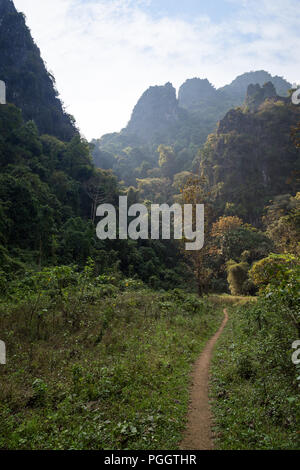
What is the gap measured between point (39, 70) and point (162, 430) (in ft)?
210

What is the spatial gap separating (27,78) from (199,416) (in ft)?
195

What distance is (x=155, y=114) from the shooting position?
120688mm

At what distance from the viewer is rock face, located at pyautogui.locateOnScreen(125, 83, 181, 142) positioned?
11606 centimetres

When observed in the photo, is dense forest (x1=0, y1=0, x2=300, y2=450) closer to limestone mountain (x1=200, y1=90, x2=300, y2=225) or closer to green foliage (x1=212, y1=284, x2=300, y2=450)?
green foliage (x1=212, y1=284, x2=300, y2=450)

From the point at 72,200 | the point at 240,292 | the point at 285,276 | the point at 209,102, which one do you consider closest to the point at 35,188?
the point at 72,200

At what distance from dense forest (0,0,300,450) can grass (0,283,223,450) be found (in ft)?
0.12

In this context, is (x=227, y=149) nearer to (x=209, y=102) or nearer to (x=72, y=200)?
(x=72, y=200)

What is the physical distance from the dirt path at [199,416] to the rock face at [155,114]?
111 metres

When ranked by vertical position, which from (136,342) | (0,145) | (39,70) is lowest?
(136,342)


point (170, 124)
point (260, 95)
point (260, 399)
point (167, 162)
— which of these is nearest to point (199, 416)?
point (260, 399)

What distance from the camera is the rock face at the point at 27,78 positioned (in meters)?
48.8

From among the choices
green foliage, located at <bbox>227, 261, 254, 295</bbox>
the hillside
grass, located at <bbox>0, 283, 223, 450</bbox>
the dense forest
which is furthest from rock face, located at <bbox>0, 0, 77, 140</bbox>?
grass, located at <bbox>0, 283, 223, 450</bbox>

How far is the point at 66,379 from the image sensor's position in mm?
6328

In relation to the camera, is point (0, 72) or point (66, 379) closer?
point (66, 379)
